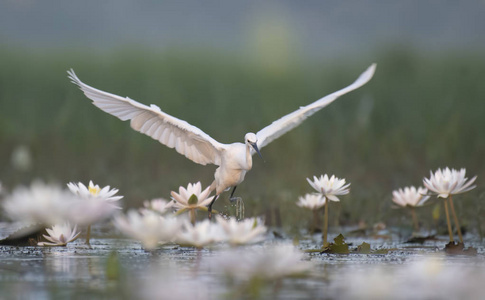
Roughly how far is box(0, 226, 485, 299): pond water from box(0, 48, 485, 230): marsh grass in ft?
7.78

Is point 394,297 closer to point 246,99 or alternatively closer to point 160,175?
point 160,175

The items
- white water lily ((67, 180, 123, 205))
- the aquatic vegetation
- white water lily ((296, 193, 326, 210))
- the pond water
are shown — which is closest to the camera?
the pond water

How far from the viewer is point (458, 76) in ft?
36.3

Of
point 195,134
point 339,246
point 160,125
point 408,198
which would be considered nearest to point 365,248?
point 339,246

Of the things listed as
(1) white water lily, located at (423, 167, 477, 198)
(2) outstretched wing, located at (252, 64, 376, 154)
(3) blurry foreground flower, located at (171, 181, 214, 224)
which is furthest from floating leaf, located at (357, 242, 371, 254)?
(2) outstretched wing, located at (252, 64, 376, 154)

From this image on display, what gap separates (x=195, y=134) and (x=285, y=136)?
367cm

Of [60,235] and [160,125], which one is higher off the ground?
[160,125]

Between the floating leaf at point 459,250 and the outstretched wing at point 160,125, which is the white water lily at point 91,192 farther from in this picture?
the floating leaf at point 459,250

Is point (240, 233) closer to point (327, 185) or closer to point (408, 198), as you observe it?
point (327, 185)

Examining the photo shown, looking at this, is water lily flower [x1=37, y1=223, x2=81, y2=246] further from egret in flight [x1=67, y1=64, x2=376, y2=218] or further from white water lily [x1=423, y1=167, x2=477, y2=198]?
white water lily [x1=423, y1=167, x2=477, y2=198]

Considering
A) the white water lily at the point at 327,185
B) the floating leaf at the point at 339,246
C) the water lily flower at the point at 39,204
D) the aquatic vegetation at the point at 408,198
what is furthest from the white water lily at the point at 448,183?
the water lily flower at the point at 39,204

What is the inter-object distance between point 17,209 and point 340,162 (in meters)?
6.52

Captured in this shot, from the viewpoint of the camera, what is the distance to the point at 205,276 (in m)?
3.43

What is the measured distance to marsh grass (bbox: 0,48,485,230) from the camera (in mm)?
8594
